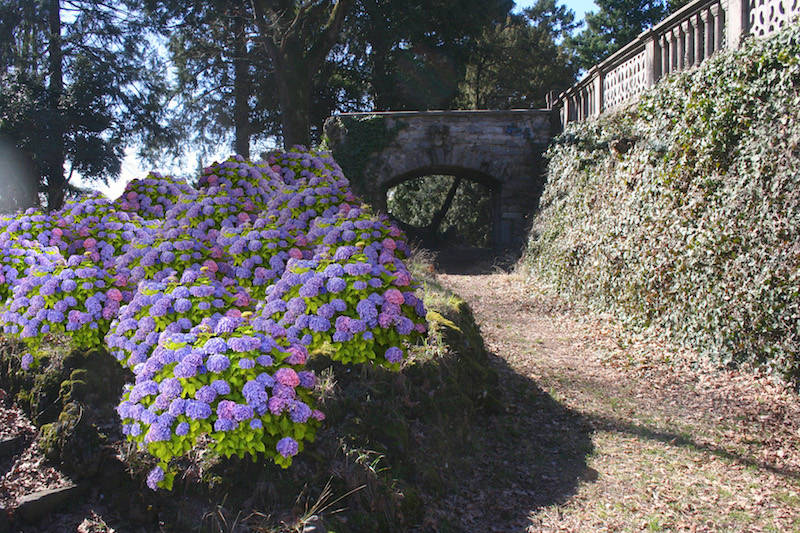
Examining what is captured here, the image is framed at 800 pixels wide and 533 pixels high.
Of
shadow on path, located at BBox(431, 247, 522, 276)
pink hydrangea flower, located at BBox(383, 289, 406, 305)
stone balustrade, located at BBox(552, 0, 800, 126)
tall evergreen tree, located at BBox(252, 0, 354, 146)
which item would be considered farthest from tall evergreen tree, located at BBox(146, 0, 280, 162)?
pink hydrangea flower, located at BBox(383, 289, 406, 305)

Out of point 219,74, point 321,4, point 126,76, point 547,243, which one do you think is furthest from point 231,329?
point 219,74

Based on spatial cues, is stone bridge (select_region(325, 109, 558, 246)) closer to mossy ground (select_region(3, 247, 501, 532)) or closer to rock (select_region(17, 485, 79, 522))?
mossy ground (select_region(3, 247, 501, 532))

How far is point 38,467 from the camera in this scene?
152 inches

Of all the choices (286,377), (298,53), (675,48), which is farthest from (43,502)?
(298,53)

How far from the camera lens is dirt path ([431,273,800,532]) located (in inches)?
151

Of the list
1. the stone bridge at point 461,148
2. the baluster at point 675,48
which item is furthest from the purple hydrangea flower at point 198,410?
the stone bridge at point 461,148

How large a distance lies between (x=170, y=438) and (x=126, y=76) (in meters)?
16.5

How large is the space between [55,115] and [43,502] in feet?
46.9

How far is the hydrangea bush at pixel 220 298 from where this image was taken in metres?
3.04

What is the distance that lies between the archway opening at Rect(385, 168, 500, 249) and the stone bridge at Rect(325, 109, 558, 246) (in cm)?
517

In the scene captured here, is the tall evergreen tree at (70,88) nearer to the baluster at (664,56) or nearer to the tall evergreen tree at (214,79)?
the tall evergreen tree at (214,79)

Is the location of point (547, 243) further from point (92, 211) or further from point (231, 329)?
point (231, 329)

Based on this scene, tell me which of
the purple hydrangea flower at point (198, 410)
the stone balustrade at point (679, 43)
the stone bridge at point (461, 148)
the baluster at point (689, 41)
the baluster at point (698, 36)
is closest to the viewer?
the purple hydrangea flower at point (198, 410)

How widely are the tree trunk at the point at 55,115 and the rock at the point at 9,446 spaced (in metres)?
13.2
